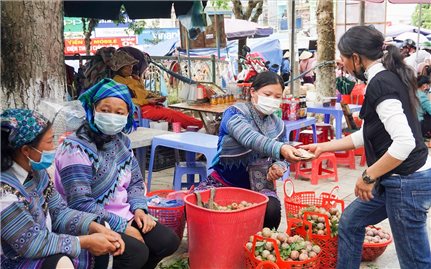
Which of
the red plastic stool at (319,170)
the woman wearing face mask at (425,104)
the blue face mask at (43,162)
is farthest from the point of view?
the red plastic stool at (319,170)

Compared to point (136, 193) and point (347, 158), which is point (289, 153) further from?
point (347, 158)

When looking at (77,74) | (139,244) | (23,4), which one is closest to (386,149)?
(139,244)

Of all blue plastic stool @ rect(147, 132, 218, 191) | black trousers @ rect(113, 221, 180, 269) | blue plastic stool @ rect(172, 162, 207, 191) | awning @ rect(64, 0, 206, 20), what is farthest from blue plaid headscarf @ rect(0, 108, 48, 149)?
awning @ rect(64, 0, 206, 20)

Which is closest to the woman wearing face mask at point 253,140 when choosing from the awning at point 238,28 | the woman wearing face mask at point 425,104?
the woman wearing face mask at point 425,104

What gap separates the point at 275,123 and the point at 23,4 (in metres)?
2.00

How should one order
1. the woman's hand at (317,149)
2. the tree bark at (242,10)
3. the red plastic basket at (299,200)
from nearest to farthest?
the woman's hand at (317,149)
the red plastic basket at (299,200)
the tree bark at (242,10)

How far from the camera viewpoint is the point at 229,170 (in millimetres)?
3713

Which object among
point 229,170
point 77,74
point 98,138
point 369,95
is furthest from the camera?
point 77,74

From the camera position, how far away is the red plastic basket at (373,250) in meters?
3.66

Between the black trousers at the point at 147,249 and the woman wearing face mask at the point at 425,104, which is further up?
the woman wearing face mask at the point at 425,104

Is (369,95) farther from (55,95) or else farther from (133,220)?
(55,95)

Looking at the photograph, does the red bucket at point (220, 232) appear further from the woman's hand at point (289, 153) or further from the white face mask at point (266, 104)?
the white face mask at point (266, 104)

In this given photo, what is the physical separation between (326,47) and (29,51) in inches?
263

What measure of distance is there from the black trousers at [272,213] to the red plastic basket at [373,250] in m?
0.69
